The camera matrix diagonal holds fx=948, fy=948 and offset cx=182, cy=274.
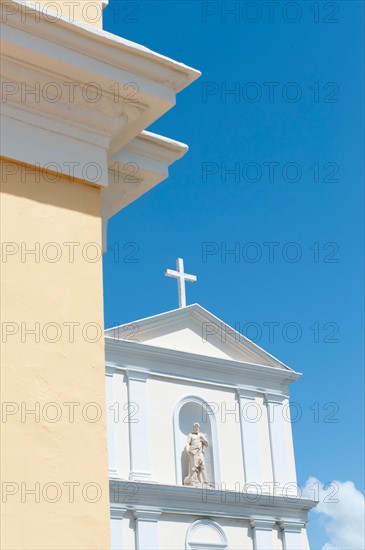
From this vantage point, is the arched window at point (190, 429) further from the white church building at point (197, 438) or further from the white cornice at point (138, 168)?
the white cornice at point (138, 168)

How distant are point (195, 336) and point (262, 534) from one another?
3473mm

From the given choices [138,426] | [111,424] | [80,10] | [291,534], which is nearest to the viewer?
[80,10]

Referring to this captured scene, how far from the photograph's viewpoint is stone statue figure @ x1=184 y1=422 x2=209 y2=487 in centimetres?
1490

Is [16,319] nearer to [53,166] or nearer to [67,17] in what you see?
[53,166]

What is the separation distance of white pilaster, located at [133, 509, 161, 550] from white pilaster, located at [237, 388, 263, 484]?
2.18 m

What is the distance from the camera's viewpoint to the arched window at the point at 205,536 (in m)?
14.7

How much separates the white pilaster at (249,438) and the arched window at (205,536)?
3.62ft

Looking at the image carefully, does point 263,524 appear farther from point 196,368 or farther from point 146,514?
point 196,368

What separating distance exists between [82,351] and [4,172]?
0.51 m

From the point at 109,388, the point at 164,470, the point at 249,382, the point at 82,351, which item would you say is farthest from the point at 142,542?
the point at 82,351

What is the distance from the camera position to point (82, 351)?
7.89 feet

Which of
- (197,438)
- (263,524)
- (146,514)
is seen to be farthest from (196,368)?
(146,514)

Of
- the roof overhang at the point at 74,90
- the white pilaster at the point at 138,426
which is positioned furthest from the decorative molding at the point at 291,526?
the roof overhang at the point at 74,90

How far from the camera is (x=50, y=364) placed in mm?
2342
